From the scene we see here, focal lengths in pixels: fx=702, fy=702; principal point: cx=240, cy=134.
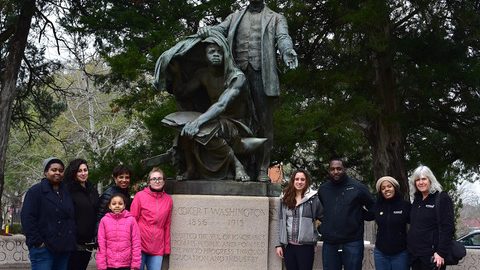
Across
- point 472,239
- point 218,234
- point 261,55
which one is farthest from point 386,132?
point 218,234

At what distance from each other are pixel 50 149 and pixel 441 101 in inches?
1183

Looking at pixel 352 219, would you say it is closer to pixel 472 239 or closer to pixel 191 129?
pixel 191 129

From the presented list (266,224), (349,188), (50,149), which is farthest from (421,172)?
(50,149)

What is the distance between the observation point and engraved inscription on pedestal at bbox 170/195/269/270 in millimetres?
6730

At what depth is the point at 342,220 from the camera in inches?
265

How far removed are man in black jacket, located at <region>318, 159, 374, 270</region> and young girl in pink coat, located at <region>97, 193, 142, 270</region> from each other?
6.00 ft

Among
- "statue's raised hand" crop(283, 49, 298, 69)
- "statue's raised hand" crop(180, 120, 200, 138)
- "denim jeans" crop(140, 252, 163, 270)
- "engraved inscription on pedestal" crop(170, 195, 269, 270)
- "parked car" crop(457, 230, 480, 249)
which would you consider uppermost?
"statue's raised hand" crop(283, 49, 298, 69)

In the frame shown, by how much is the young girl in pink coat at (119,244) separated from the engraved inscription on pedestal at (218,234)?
542 mm

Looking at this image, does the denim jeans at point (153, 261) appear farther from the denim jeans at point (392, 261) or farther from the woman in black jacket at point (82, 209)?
the denim jeans at point (392, 261)

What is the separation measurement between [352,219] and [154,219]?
1893 mm

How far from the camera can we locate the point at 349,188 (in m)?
6.89

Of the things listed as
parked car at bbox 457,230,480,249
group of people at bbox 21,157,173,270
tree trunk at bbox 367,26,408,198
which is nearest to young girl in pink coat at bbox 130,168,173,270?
group of people at bbox 21,157,173,270

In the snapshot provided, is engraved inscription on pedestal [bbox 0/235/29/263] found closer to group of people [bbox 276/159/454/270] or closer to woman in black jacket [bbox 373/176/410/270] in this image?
group of people [bbox 276/159/454/270]

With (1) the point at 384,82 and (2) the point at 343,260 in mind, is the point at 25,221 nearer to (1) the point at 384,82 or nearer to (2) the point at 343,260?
(2) the point at 343,260
